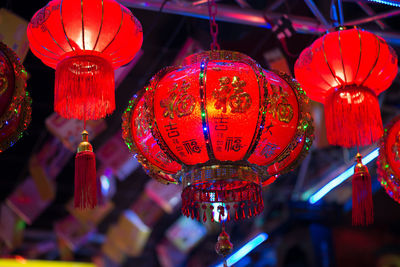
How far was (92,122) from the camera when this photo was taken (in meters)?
5.79

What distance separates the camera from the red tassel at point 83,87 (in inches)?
115

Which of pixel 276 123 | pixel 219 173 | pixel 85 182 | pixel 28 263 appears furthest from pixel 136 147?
pixel 28 263

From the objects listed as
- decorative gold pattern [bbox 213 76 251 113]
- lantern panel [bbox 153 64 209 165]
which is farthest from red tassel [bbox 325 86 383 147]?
lantern panel [bbox 153 64 209 165]

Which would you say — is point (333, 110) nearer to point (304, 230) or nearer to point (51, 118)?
point (51, 118)

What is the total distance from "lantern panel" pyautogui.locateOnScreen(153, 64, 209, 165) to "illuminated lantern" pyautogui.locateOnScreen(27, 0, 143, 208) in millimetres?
326

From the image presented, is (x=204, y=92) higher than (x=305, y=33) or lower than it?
lower

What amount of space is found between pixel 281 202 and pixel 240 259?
1.27 metres

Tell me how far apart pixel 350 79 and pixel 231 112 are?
0.88 metres

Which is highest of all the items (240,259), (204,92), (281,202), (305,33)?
(305,33)

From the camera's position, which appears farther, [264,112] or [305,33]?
[305,33]

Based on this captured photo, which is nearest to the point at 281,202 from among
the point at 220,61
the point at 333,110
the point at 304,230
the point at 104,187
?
the point at 304,230

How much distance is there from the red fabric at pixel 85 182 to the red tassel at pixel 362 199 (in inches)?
50.7

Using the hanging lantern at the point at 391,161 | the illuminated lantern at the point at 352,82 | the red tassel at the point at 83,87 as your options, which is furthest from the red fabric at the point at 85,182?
the hanging lantern at the point at 391,161

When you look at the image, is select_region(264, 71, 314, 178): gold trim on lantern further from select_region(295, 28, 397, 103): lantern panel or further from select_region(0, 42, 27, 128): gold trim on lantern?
select_region(0, 42, 27, 128): gold trim on lantern
